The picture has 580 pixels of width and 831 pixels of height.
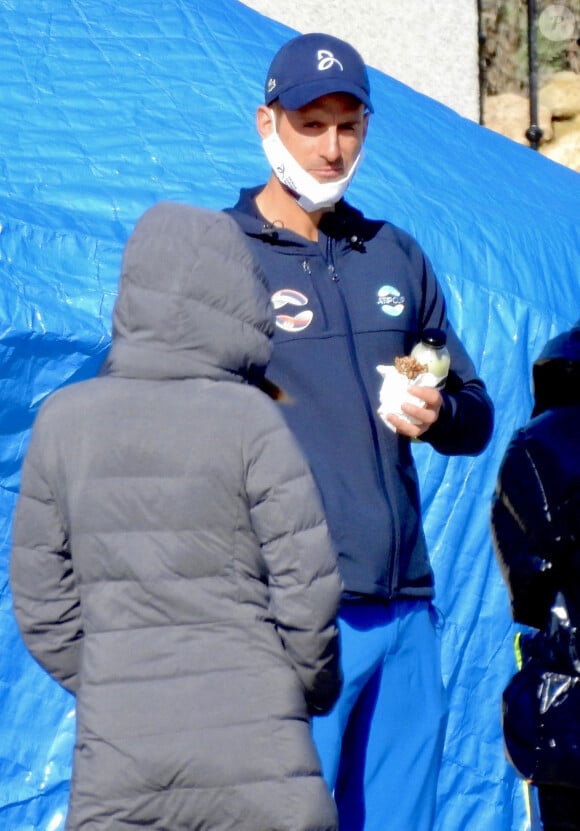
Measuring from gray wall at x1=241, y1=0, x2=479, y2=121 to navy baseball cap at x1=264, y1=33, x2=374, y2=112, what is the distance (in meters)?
3.44

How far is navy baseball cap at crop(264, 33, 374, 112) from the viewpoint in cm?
269

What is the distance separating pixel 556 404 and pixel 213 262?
2.33ft

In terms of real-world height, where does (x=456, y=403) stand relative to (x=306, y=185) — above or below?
below

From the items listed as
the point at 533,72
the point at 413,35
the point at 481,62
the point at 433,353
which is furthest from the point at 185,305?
the point at 533,72

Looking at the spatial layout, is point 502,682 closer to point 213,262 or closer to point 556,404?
point 556,404

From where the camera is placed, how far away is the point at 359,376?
8.46 ft

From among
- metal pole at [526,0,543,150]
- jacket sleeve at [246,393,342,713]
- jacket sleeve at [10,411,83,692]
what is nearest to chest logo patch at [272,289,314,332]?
jacket sleeve at [246,393,342,713]

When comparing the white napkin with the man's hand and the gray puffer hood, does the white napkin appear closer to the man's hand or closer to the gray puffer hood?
the man's hand

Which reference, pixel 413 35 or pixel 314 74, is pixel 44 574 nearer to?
pixel 314 74

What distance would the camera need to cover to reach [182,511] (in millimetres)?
2041

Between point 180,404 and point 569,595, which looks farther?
point 569,595

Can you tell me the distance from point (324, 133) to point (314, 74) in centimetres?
12

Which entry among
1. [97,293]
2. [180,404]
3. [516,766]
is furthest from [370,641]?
[97,293]

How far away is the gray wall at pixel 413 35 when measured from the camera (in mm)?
6242
